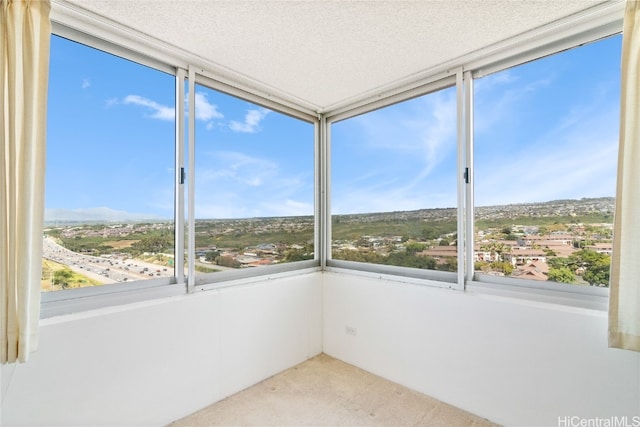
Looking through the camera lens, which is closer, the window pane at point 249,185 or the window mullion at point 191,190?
the window mullion at point 191,190

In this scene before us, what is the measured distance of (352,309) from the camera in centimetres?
276

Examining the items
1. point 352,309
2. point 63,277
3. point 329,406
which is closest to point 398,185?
point 352,309

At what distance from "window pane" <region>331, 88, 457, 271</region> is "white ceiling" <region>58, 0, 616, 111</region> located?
1.48ft

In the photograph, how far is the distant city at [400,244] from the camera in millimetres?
1730

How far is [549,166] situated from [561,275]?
0.69 m

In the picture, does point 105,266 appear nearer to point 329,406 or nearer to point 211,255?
point 211,255

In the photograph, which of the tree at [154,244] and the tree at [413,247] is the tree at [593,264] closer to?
the tree at [413,247]

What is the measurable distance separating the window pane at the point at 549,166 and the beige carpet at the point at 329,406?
1066 mm

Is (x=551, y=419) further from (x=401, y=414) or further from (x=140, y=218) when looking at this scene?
(x=140, y=218)

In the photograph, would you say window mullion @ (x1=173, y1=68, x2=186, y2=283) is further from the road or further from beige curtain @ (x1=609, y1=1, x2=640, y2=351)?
beige curtain @ (x1=609, y1=1, x2=640, y2=351)

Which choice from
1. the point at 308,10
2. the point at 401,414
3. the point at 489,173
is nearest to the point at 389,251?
the point at 489,173

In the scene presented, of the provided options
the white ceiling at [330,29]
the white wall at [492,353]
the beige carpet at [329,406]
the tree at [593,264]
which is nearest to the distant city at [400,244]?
the tree at [593,264]

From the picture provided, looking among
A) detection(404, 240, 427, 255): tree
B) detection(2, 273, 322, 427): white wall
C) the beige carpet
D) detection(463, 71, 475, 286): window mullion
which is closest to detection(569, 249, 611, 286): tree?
detection(463, 71, 475, 286): window mullion

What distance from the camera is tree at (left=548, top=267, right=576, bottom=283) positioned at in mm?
1823
